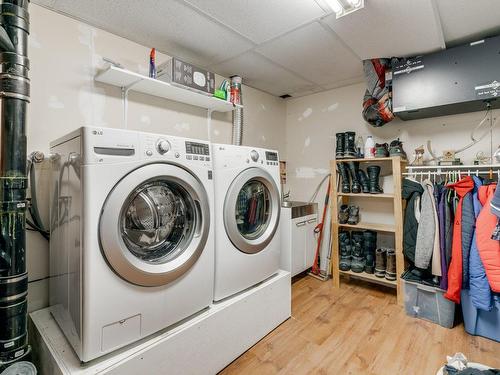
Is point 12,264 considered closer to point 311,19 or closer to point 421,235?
point 311,19

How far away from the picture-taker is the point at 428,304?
2.02 m

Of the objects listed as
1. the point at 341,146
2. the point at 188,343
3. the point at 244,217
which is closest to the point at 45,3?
the point at 244,217

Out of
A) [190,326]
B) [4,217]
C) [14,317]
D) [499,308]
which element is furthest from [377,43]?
[14,317]

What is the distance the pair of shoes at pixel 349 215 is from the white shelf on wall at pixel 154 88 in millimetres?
1507

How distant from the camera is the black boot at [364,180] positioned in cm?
255

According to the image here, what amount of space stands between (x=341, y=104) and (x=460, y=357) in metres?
2.43

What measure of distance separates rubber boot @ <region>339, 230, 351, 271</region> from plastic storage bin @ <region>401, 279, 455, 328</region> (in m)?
0.55

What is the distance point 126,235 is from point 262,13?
1528mm

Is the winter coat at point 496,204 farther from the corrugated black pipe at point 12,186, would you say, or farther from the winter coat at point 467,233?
the corrugated black pipe at point 12,186

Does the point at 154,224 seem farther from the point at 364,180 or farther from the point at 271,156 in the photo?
the point at 364,180

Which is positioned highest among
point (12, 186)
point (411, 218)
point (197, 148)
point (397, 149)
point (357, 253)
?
point (397, 149)

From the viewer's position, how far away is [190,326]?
1.37 metres

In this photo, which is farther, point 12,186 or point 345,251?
point 345,251

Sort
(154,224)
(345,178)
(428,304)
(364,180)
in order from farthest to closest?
(345,178), (364,180), (428,304), (154,224)
